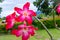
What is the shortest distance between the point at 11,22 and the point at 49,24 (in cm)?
662

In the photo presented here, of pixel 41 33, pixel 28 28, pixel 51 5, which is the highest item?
pixel 28 28

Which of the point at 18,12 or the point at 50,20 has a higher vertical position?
the point at 18,12

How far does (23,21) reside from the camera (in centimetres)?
72

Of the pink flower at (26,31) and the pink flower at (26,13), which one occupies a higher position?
the pink flower at (26,13)

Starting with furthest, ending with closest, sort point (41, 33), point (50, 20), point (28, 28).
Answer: point (50, 20) < point (41, 33) < point (28, 28)

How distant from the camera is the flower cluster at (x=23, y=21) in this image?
0.71 metres

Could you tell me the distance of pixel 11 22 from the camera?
2.40 feet

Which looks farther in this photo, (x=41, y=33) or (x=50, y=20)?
(x=50, y=20)

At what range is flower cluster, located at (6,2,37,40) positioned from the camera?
2.34 ft

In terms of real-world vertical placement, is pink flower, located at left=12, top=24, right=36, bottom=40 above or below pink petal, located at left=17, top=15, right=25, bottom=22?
below

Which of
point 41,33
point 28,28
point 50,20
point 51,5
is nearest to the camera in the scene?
point 28,28

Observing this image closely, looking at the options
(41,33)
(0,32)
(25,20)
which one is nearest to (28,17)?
(25,20)

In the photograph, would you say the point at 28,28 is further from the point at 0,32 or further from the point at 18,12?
the point at 0,32

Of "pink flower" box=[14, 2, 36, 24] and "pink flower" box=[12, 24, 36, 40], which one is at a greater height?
"pink flower" box=[14, 2, 36, 24]
